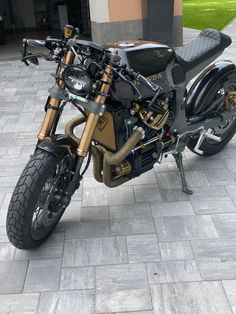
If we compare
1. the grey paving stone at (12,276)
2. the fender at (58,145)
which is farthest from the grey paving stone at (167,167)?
the grey paving stone at (12,276)

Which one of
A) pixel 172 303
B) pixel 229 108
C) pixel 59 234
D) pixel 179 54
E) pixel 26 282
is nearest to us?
pixel 172 303

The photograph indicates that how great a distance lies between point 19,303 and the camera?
2.45 metres

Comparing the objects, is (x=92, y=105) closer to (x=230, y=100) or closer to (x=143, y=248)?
(x=143, y=248)

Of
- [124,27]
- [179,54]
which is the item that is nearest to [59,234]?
[179,54]

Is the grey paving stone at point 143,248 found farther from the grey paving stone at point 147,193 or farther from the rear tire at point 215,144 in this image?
the rear tire at point 215,144

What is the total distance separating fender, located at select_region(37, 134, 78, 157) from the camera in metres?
2.72

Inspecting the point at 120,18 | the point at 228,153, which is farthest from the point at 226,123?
the point at 120,18

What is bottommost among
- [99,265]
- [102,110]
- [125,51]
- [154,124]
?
[99,265]

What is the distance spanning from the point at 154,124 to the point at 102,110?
492mm

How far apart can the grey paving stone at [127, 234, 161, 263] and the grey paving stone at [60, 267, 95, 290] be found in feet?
0.91

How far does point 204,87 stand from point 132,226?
55.2 inches

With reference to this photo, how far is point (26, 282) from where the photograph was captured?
8.58 feet

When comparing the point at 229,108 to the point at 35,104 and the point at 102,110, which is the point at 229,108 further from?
the point at 35,104

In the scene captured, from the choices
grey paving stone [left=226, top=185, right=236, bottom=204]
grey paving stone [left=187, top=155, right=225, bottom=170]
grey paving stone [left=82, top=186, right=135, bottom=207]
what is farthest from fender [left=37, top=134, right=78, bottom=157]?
grey paving stone [left=187, top=155, right=225, bottom=170]
